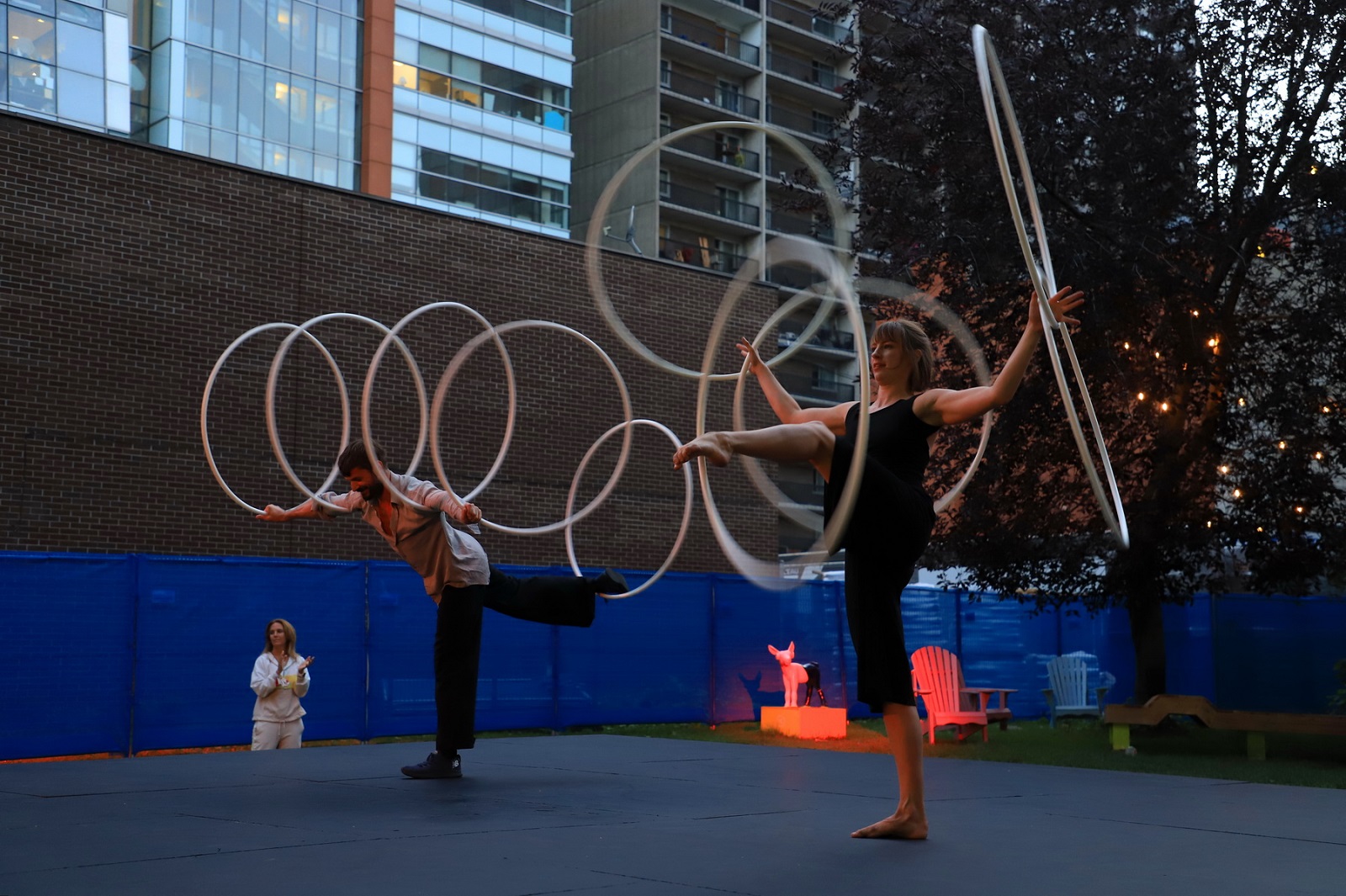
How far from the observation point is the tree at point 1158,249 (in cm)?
1209

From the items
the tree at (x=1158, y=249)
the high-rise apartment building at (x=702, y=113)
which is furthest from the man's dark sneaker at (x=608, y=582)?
the high-rise apartment building at (x=702, y=113)

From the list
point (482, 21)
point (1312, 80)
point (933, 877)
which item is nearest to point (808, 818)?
point (933, 877)

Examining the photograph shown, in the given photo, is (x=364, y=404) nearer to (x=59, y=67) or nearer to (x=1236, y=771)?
(x=1236, y=771)

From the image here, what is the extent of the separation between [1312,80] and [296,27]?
26.7 m

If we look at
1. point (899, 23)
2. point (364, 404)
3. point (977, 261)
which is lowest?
point (364, 404)

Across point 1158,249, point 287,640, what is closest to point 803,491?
point 1158,249

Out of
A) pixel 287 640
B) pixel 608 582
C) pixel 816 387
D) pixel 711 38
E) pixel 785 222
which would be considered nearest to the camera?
pixel 608 582

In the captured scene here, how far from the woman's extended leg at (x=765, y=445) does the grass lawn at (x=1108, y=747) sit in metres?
6.32

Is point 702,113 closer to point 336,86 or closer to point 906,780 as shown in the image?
point 336,86

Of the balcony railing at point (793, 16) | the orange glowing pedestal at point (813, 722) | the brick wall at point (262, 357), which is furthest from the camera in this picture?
the balcony railing at point (793, 16)

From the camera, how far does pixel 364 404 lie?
8.55 metres

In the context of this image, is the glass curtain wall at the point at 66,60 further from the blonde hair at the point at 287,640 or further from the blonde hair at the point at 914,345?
the blonde hair at the point at 914,345

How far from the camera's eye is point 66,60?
80.6ft

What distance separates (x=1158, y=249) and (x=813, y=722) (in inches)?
250
